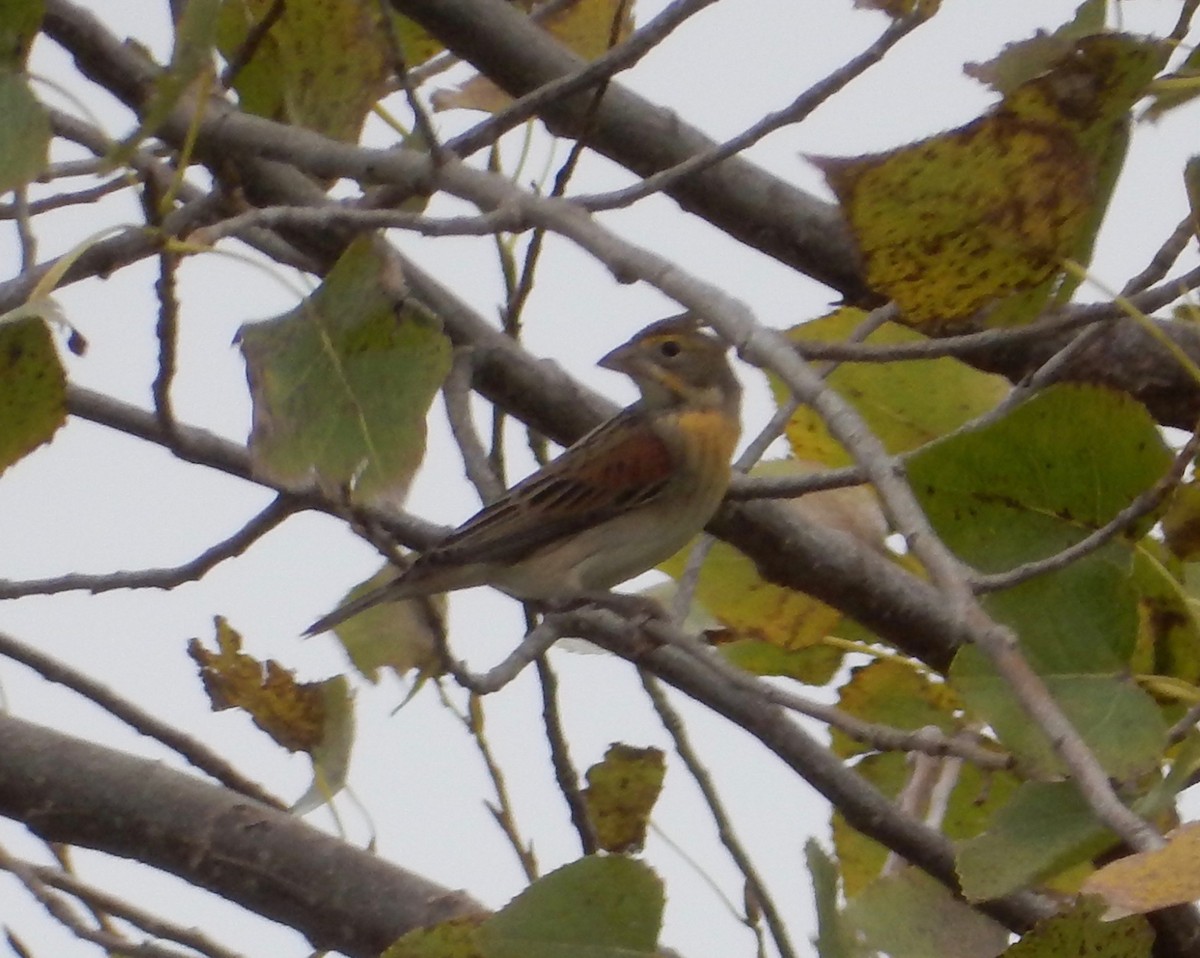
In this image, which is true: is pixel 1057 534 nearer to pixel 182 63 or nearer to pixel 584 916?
pixel 584 916

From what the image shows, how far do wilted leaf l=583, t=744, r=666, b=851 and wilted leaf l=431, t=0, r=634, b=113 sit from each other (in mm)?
1315

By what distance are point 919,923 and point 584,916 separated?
22.5 inches

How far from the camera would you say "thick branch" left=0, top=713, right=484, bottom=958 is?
2.55 metres

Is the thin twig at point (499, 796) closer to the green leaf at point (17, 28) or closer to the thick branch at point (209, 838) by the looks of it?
the thick branch at point (209, 838)

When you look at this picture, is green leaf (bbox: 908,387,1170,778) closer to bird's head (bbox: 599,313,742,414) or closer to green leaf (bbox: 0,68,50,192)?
green leaf (bbox: 0,68,50,192)

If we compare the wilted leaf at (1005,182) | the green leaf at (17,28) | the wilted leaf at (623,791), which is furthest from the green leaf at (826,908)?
the green leaf at (17,28)

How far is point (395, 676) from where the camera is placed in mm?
2617

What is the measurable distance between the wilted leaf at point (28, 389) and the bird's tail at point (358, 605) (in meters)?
1.17

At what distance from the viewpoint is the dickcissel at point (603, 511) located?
3.49m

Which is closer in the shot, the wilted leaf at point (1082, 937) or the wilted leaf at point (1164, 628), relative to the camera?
the wilted leaf at point (1082, 937)

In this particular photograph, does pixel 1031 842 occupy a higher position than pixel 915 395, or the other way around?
pixel 915 395

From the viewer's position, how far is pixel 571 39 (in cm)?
313

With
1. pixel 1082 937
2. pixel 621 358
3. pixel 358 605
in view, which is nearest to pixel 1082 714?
pixel 1082 937

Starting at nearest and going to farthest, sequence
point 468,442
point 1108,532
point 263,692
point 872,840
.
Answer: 1. point 1108,532
2. point 263,692
3. point 872,840
4. point 468,442
